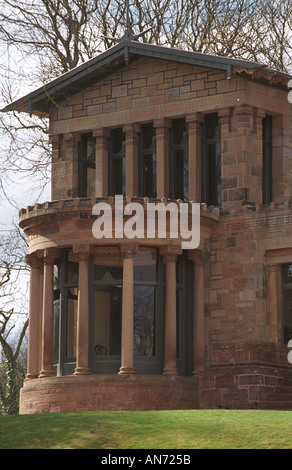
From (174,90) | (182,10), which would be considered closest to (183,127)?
(174,90)

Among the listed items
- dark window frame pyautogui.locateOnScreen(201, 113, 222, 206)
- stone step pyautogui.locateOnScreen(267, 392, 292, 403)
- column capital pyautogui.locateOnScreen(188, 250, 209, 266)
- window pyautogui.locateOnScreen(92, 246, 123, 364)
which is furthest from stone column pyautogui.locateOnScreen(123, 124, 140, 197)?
stone step pyautogui.locateOnScreen(267, 392, 292, 403)

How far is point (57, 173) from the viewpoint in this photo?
39.4 m

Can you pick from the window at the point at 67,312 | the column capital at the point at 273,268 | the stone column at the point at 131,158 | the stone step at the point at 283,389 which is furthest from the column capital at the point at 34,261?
the stone step at the point at 283,389

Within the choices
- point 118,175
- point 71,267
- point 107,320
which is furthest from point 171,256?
point 118,175

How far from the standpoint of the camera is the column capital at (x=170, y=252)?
3369 centimetres

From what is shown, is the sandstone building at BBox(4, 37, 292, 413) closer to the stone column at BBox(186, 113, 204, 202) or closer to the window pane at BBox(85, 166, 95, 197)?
the stone column at BBox(186, 113, 204, 202)

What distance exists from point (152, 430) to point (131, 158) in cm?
1484

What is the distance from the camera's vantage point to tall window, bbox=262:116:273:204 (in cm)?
3666

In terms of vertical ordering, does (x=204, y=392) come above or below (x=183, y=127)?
below

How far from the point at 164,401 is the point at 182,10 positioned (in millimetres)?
20351

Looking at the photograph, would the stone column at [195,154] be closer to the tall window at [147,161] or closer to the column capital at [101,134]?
the tall window at [147,161]

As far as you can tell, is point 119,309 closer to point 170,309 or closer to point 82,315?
point 82,315

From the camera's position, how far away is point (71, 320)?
35000 mm
